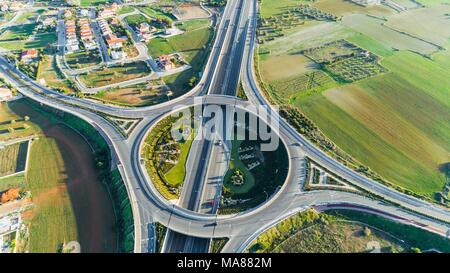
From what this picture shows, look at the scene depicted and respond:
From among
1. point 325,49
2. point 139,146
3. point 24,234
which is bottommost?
point 24,234

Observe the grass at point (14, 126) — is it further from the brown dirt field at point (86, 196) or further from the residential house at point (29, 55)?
the residential house at point (29, 55)

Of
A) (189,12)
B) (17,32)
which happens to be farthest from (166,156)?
(17,32)

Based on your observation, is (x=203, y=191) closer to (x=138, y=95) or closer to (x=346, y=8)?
(x=138, y=95)

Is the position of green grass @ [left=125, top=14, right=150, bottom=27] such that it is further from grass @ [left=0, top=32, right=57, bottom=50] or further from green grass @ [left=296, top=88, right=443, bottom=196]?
green grass @ [left=296, top=88, right=443, bottom=196]

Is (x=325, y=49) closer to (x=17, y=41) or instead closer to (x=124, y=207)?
(x=124, y=207)

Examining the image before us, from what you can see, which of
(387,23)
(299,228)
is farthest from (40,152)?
(387,23)

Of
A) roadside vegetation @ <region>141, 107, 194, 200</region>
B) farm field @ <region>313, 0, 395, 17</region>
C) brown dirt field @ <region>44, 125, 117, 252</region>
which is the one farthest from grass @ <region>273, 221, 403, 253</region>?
farm field @ <region>313, 0, 395, 17</region>
